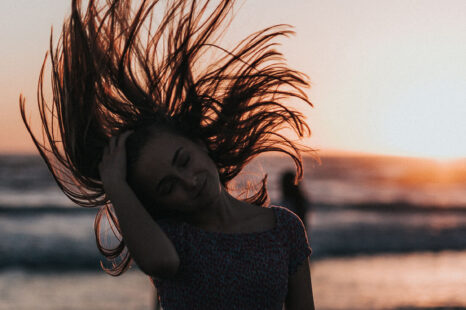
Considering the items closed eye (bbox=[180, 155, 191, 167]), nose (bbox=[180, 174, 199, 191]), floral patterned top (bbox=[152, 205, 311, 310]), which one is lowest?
floral patterned top (bbox=[152, 205, 311, 310])

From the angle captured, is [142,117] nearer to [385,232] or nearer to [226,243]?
[226,243]

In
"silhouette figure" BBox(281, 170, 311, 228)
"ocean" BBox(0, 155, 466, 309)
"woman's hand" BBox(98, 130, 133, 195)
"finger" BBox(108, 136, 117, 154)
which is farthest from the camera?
"ocean" BBox(0, 155, 466, 309)

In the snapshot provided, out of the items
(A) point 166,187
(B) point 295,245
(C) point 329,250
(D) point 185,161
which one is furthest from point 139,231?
(C) point 329,250

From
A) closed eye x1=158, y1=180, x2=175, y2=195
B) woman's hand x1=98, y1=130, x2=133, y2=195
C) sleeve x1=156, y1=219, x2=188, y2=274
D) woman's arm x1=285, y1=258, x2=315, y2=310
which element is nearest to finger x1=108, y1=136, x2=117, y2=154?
→ woman's hand x1=98, y1=130, x2=133, y2=195

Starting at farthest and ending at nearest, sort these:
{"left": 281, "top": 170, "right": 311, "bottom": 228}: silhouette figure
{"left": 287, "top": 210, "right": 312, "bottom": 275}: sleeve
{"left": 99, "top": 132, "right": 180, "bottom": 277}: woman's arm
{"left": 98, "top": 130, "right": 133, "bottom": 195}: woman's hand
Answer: {"left": 281, "top": 170, "right": 311, "bottom": 228}: silhouette figure < {"left": 287, "top": 210, "right": 312, "bottom": 275}: sleeve < {"left": 98, "top": 130, "right": 133, "bottom": 195}: woman's hand < {"left": 99, "top": 132, "right": 180, "bottom": 277}: woman's arm

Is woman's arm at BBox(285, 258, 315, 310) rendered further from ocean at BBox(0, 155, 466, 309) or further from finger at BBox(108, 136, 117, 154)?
finger at BBox(108, 136, 117, 154)

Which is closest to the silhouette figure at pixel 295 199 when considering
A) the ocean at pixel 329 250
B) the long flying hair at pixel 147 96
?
the ocean at pixel 329 250

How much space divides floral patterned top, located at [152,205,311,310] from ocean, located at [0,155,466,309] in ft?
1.78

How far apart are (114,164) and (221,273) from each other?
1.85ft

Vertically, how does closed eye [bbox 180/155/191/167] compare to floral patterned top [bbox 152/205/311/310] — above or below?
above

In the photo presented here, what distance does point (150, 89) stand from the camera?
2396 millimetres

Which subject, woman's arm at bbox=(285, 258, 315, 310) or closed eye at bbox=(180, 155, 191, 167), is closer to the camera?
closed eye at bbox=(180, 155, 191, 167)

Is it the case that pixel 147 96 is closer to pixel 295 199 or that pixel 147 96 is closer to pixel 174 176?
pixel 174 176

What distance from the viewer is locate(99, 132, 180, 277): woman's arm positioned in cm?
195
